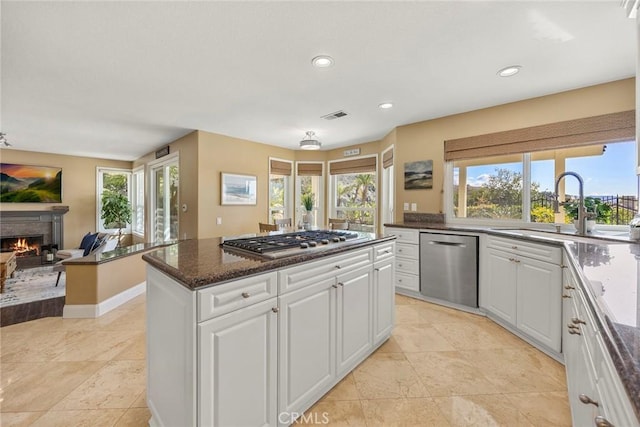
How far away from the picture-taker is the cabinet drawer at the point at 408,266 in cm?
343

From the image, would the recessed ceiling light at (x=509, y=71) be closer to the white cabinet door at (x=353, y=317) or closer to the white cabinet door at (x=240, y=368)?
the white cabinet door at (x=353, y=317)

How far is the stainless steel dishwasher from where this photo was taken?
117 inches

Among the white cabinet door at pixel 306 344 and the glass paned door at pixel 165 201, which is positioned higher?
the glass paned door at pixel 165 201

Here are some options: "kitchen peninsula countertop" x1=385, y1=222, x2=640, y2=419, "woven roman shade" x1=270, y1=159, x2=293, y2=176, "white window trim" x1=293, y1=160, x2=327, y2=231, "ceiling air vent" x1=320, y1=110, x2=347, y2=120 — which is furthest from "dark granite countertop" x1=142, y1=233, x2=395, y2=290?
"white window trim" x1=293, y1=160, x2=327, y2=231

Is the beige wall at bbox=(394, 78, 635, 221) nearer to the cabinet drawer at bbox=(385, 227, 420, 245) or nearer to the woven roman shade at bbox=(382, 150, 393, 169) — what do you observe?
the woven roman shade at bbox=(382, 150, 393, 169)

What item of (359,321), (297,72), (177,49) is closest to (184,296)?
(359,321)

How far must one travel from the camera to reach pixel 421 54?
2.11 metres

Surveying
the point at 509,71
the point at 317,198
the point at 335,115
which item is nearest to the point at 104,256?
the point at 335,115

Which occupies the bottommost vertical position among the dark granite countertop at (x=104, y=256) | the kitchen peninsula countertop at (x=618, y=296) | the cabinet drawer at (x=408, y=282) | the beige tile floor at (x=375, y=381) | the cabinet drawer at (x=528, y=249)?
the beige tile floor at (x=375, y=381)

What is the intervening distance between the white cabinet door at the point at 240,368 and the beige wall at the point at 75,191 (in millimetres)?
7541

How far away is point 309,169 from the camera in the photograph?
5.74 m

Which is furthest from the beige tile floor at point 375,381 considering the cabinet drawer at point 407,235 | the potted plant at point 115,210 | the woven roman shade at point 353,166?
the potted plant at point 115,210

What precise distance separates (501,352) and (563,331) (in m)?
0.48

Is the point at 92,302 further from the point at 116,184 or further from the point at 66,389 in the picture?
the point at 116,184
